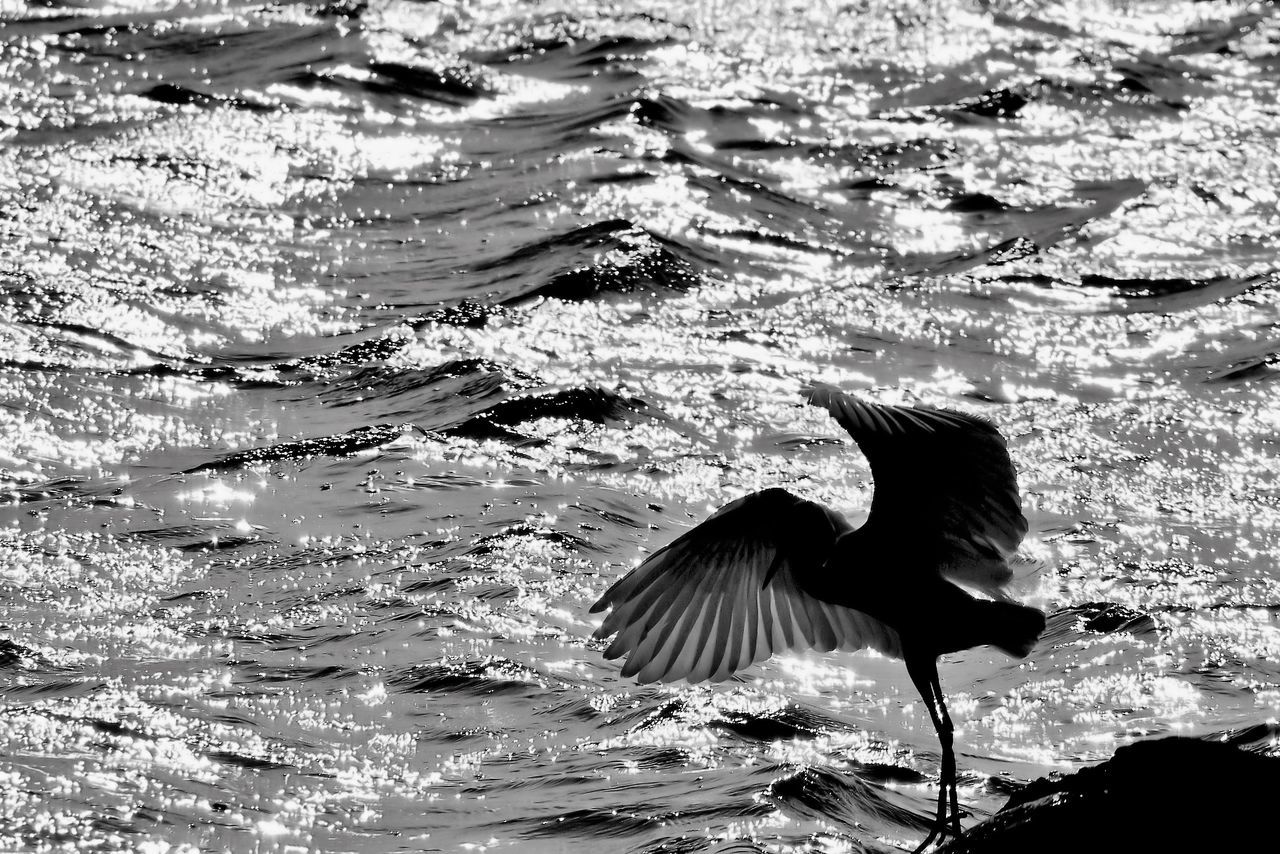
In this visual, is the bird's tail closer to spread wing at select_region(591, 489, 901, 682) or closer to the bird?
the bird

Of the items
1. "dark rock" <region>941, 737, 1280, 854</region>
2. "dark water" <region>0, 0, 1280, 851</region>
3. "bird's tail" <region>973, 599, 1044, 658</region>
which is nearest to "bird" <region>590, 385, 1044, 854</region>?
"bird's tail" <region>973, 599, 1044, 658</region>

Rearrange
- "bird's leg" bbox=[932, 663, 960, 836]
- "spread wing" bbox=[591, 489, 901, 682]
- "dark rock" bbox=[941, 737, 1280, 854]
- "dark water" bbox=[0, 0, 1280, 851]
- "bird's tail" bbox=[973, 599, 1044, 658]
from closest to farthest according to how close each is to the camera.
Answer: "dark rock" bbox=[941, 737, 1280, 854] < "bird's tail" bbox=[973, 599, 1044, 658] < "bird's leg" bbox=[932, 663, 960, 836] < "spread wing" bbox=[591, 489, 901, 682] < "dark water" bbox=[0, 0, 1280, 851]

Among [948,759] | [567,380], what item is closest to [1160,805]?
[948,759]

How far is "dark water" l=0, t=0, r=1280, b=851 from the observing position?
7531 mm

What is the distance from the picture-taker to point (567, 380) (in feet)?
37.4

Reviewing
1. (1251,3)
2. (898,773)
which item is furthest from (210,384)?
(1251,3)

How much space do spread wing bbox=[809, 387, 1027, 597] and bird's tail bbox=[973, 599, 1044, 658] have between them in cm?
32

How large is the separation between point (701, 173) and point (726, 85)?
243cm

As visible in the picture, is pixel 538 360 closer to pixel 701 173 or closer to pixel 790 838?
pixel 701 173

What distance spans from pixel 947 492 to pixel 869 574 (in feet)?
1.23

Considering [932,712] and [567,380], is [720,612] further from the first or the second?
[567,380]

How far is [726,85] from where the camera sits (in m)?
17.5

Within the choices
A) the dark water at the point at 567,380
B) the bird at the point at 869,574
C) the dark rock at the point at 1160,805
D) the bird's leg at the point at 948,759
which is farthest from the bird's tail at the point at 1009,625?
the dark water at the point at 567,380

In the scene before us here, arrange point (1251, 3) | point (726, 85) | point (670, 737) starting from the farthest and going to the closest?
point (1251, 3), point (726, 85), point (670, 737)
